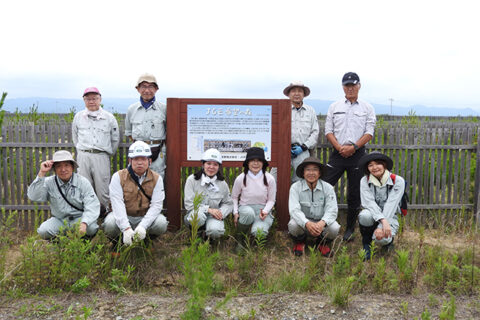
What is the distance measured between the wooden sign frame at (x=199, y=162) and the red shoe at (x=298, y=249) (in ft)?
2.23

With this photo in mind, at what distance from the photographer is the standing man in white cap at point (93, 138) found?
577 cm

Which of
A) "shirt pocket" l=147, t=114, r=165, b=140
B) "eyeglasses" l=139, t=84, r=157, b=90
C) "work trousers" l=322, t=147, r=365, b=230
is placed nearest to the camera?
"eyeglasses" l=139, t=84, r=157, b=90

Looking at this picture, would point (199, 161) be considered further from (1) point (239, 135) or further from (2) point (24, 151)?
(2) point (24, 151)

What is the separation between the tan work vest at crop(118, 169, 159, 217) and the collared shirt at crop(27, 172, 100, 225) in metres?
0.36

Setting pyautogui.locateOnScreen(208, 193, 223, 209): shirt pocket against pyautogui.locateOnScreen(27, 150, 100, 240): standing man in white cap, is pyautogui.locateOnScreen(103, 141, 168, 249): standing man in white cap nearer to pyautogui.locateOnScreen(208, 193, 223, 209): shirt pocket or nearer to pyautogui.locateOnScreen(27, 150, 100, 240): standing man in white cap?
pyautogui.locateOnScreen(27, 150, 100, 240): standing man in white cap

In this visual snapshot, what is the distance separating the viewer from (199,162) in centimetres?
596

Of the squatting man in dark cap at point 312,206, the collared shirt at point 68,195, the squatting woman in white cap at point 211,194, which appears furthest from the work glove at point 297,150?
the collared shirt at point 68,195

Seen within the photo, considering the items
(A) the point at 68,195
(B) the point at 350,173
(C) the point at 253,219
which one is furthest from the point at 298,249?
(A) the point at 68,195

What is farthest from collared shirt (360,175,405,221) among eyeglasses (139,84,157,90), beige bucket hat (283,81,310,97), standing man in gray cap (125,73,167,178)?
eyeglasses (139,84,157,90)

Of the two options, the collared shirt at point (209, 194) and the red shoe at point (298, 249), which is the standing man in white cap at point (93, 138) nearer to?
the collared shirt at point (209, 194)

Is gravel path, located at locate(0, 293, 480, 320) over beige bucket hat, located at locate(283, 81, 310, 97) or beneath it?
beneath

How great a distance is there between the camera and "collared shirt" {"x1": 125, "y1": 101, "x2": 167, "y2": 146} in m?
5.82

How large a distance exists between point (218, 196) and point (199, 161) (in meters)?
0.76

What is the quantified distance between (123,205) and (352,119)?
11.1ft
